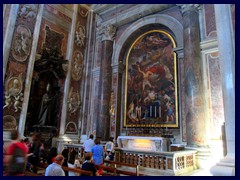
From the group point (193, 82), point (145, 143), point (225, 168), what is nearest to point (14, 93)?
point (145, 143)

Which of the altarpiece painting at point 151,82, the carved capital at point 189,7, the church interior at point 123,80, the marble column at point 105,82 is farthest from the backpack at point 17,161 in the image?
the carved capital at point 189,7

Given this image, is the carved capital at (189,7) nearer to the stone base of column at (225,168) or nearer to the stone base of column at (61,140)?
the stone base of column at (225,168)

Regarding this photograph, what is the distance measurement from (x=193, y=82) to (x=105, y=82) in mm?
4067

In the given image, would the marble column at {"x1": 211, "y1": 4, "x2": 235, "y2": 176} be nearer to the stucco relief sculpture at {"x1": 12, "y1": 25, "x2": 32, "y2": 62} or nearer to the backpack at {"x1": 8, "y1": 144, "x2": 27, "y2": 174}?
the backpack at {"x1": 8, "y1": 144, "x2": 27, "y2": 174}

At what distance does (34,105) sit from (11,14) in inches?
146

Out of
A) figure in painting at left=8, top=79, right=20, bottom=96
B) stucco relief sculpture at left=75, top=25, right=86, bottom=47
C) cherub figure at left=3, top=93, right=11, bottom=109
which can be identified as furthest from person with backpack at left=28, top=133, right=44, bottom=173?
stucco relief sculpture at left=75, top=25, right=86, bottom=47

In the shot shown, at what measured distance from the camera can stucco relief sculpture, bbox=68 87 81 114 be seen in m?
10.1

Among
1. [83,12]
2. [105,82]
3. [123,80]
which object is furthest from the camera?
[83,12]

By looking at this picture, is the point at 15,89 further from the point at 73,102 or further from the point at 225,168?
the point at 225,168

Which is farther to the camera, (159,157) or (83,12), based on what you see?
(83,12)

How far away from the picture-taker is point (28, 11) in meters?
9.00

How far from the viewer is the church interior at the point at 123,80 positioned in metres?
6.63

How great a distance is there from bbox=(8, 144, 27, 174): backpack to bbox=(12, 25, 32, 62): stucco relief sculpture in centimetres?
652

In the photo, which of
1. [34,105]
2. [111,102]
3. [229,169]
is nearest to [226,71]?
[229,169]
